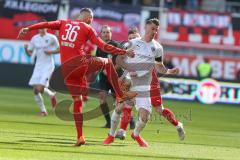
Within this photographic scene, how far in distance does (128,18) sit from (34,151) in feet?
86.2

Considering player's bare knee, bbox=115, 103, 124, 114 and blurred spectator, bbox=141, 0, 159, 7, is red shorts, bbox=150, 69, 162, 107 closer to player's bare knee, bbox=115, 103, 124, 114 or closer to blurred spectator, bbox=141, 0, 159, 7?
player's bare knee, bbox=115, 103, 124, 114

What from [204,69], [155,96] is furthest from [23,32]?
[204,69]

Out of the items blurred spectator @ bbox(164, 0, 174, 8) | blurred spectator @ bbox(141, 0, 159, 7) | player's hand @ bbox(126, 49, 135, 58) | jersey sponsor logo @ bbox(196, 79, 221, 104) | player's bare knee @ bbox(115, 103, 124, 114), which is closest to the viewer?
player's hand @ bbox(126, 49, 135, 58)

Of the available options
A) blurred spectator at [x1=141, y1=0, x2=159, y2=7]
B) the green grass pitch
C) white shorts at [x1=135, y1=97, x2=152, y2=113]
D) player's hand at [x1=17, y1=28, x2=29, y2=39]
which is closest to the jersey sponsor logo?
the green grass pitch

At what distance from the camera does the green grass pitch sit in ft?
41.2

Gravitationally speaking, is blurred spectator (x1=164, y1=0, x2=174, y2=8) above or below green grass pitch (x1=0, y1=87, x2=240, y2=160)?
above

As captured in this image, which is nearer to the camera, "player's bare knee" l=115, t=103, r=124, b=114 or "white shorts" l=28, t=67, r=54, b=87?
"player's bare knee" l=115, t=103, r=124, b=114

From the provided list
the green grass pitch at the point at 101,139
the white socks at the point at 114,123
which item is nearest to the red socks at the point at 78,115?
the green grass pitch at the point at 101,139

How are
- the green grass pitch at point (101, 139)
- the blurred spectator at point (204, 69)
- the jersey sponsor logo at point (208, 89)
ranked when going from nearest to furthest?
the green grass pitch at point (101, 139)
the jersey sponsor logo at point (208, 89)
the blurred spectator at point (204, 69)

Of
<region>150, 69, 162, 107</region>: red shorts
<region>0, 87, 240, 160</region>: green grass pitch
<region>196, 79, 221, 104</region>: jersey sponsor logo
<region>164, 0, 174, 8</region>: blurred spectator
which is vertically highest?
<region>164, 0, 174, 8</region>: blurred spectator

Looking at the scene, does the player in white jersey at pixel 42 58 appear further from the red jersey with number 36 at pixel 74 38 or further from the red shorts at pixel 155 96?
the red jersey with number 36 at pixel 74 38

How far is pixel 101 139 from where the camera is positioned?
50.9 feet

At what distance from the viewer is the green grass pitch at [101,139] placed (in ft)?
41.2

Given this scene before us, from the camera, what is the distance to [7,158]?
1130 cm
